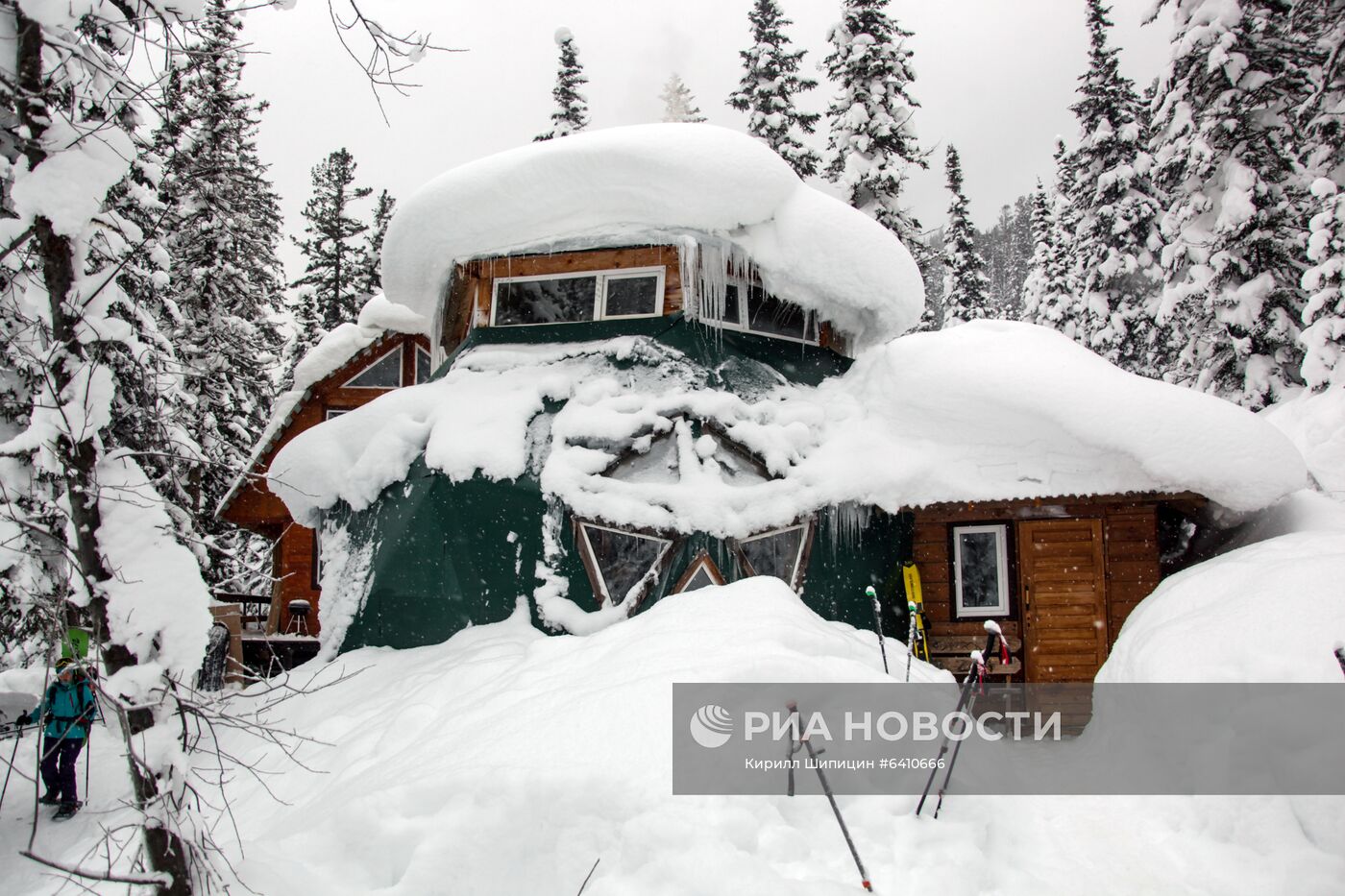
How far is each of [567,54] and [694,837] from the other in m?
21.1

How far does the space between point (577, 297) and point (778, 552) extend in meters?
4.00

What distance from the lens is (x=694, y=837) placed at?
374 cm

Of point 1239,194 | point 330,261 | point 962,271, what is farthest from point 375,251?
point 1239,194

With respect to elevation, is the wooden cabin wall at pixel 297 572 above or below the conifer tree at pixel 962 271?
below

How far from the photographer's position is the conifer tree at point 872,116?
17.0 meters

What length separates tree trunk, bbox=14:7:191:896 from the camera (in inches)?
115

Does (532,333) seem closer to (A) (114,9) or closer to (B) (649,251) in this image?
(B) (649,251)

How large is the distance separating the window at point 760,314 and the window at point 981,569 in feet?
10.5

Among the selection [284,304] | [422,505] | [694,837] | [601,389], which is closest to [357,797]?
[694,837]

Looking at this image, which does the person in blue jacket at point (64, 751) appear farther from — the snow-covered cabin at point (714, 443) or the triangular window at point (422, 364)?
the triangular window at point (422, 364)

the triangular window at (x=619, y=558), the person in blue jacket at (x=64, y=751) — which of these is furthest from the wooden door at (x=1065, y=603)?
the person in blue jacket at (x=64, y=751)

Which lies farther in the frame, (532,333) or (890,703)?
(532,333)

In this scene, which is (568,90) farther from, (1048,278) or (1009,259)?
(1009,259)

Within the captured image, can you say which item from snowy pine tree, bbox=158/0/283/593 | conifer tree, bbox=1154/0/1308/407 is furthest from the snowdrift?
snowy pine tree, bbox=158/0/283/593
